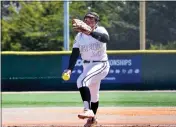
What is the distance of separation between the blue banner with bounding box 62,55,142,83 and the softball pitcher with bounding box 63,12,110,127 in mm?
13795

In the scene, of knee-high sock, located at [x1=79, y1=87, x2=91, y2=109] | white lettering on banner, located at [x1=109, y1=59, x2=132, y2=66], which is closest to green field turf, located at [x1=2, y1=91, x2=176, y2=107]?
white lettering on banner, located at [x1=109, y1=59, x2=132, y2=66]

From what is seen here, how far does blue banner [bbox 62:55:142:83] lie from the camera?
23.2 m

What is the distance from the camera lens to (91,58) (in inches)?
358

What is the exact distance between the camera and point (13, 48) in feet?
151

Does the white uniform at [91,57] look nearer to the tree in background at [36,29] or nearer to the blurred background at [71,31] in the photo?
the blurred background at [71,31]

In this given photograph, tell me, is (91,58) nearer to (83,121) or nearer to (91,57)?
(91,57)

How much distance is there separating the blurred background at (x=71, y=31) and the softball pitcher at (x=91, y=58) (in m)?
36.5

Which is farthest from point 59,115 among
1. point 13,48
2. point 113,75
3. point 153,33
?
point 153,33

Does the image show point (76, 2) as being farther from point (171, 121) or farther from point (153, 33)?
point (171, 121)

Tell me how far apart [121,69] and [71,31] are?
78.6ft

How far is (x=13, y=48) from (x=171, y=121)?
36908 millimetres

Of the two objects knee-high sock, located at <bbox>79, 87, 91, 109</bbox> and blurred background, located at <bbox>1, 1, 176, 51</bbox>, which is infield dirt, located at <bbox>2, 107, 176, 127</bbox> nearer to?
knee-high sock, located at <bbox>79, 87, 91, 109</bbox>

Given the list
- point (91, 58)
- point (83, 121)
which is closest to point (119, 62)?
point (83, 121)

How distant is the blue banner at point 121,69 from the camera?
23.2m
